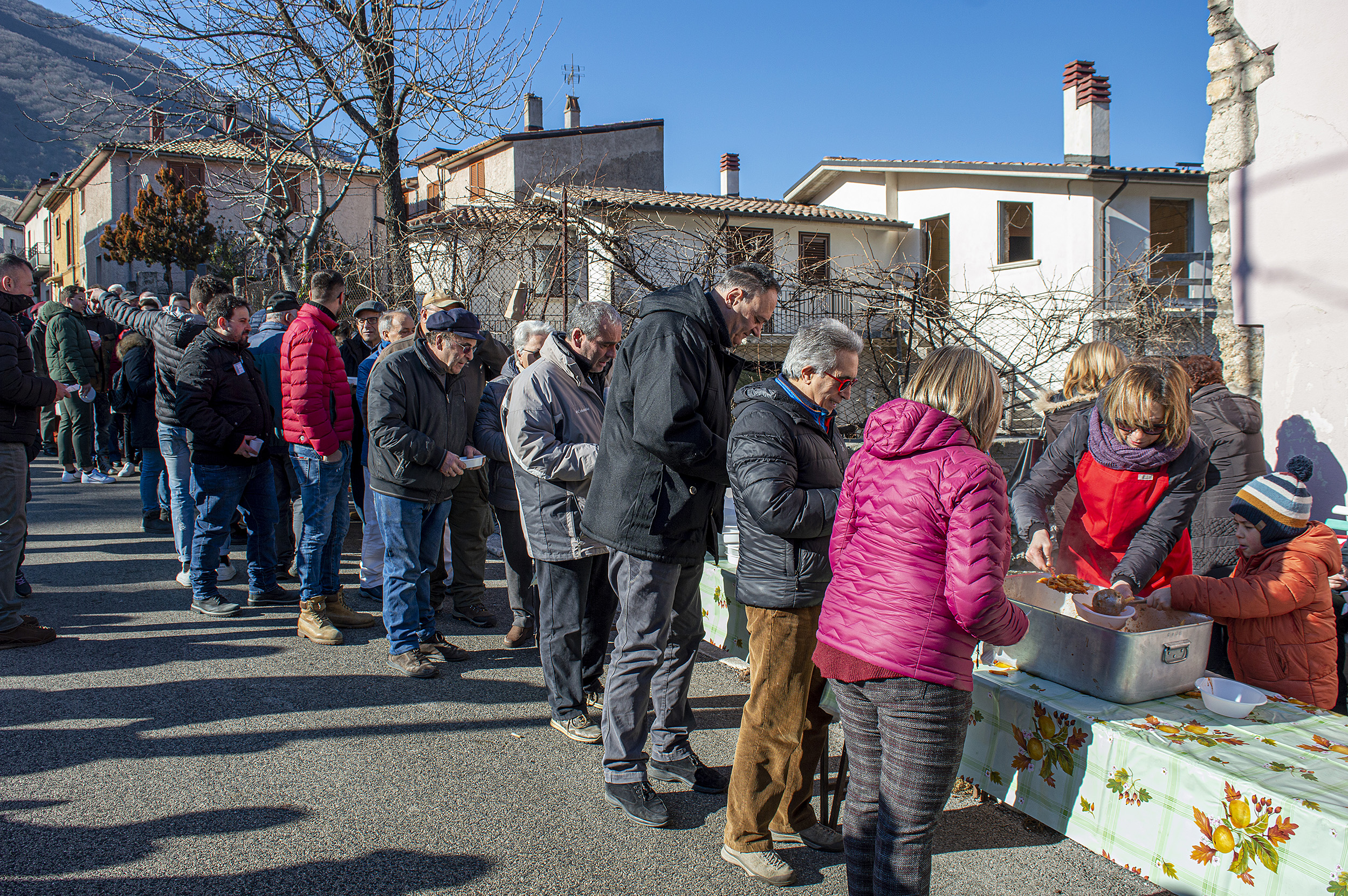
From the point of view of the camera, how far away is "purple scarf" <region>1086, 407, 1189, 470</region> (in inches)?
125

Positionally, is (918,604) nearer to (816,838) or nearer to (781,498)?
(781,498)

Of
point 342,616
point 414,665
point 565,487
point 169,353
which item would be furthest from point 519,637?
point 169,353

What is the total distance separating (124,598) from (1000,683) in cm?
532

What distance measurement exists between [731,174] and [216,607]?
26.5m

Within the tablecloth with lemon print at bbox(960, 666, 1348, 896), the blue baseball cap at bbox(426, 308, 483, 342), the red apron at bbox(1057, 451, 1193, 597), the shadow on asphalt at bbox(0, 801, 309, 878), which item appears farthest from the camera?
the blue baseball cap at bbox(426, 308, 483, 342)

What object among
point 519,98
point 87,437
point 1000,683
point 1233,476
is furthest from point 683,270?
point 87,437

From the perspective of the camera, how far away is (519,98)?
30.4ft

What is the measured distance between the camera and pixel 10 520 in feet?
14.6

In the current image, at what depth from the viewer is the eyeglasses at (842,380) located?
2807mm

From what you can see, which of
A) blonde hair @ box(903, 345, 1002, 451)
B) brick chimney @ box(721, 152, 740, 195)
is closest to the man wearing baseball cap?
blonde hair @ box(903, 345, 1002, 451)

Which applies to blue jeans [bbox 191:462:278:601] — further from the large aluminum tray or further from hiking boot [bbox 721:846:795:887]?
the large aluminum tray

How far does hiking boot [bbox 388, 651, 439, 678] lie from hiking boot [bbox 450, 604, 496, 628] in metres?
0.87

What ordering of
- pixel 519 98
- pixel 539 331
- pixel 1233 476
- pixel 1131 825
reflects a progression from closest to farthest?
pixel 1131 825 < pixel 1233 476 < pixel 539 331 < pixel 519 98

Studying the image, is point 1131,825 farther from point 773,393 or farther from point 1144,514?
point 773,393
